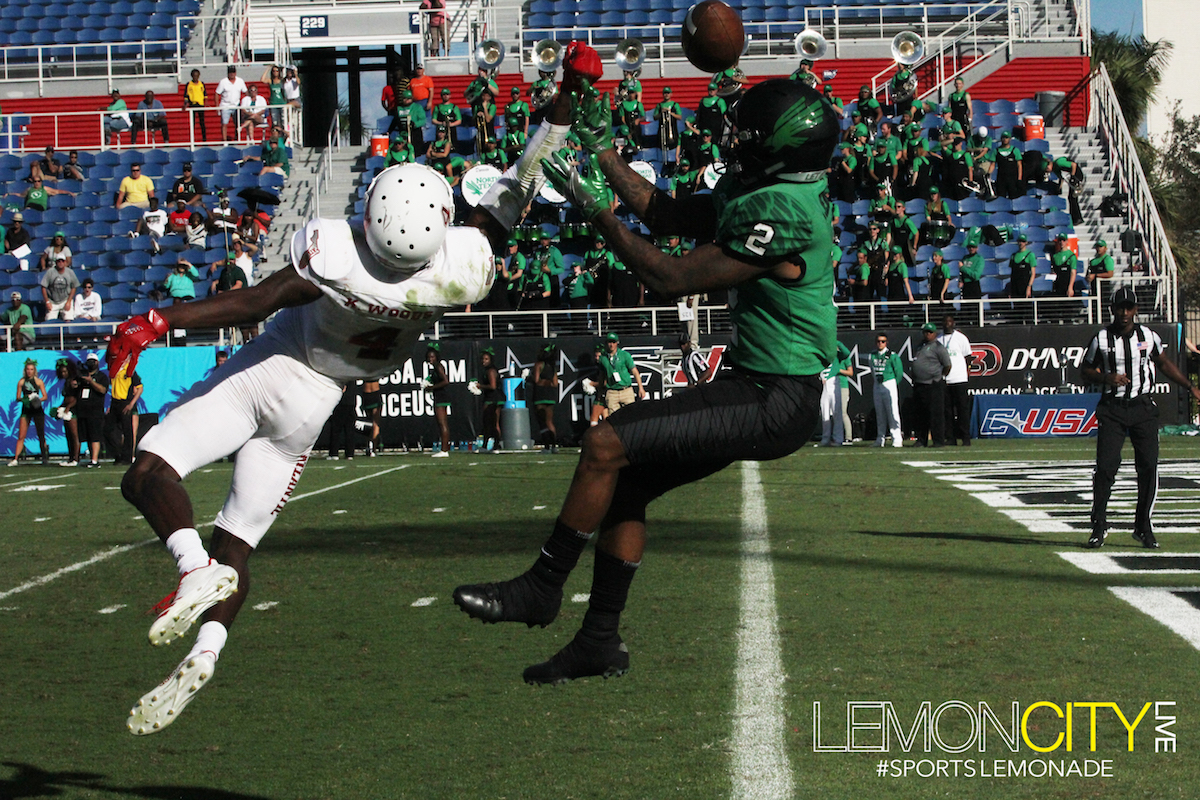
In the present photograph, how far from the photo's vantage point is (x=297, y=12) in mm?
31516

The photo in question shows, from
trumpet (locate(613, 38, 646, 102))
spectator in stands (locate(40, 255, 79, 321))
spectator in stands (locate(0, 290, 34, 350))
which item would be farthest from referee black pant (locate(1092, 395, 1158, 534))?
spectator in stands (locate(40, 255, 79, 321))

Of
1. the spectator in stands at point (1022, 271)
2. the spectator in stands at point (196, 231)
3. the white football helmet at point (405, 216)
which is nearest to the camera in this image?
the white football helmet at point (405, 216)

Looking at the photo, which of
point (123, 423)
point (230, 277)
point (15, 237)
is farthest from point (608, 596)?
point (15, 237)

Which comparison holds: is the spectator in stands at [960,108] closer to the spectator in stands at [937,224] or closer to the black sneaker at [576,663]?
the spectator in stands at [937,224]

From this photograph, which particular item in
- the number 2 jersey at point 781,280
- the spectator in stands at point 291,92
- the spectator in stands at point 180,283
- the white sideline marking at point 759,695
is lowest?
the white sideline marking at point 759,695

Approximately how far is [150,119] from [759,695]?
941 inches

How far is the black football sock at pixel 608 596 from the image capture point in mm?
4805

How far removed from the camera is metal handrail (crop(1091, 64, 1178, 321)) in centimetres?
2317

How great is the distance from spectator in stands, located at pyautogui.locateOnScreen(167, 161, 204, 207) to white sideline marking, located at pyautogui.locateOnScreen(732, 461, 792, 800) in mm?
17267

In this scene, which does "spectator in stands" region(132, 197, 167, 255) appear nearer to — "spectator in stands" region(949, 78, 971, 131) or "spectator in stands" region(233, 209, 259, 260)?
"spectator in stands" region(233, 209, 259, 260)

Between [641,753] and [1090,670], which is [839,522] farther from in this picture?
[641,753]

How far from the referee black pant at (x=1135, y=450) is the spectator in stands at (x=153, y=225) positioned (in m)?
17.8

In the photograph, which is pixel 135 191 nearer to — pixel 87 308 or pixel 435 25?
pixel 87 308

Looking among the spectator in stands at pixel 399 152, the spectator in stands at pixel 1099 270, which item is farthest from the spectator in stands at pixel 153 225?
the spectator in stands at pixel 1099 270
